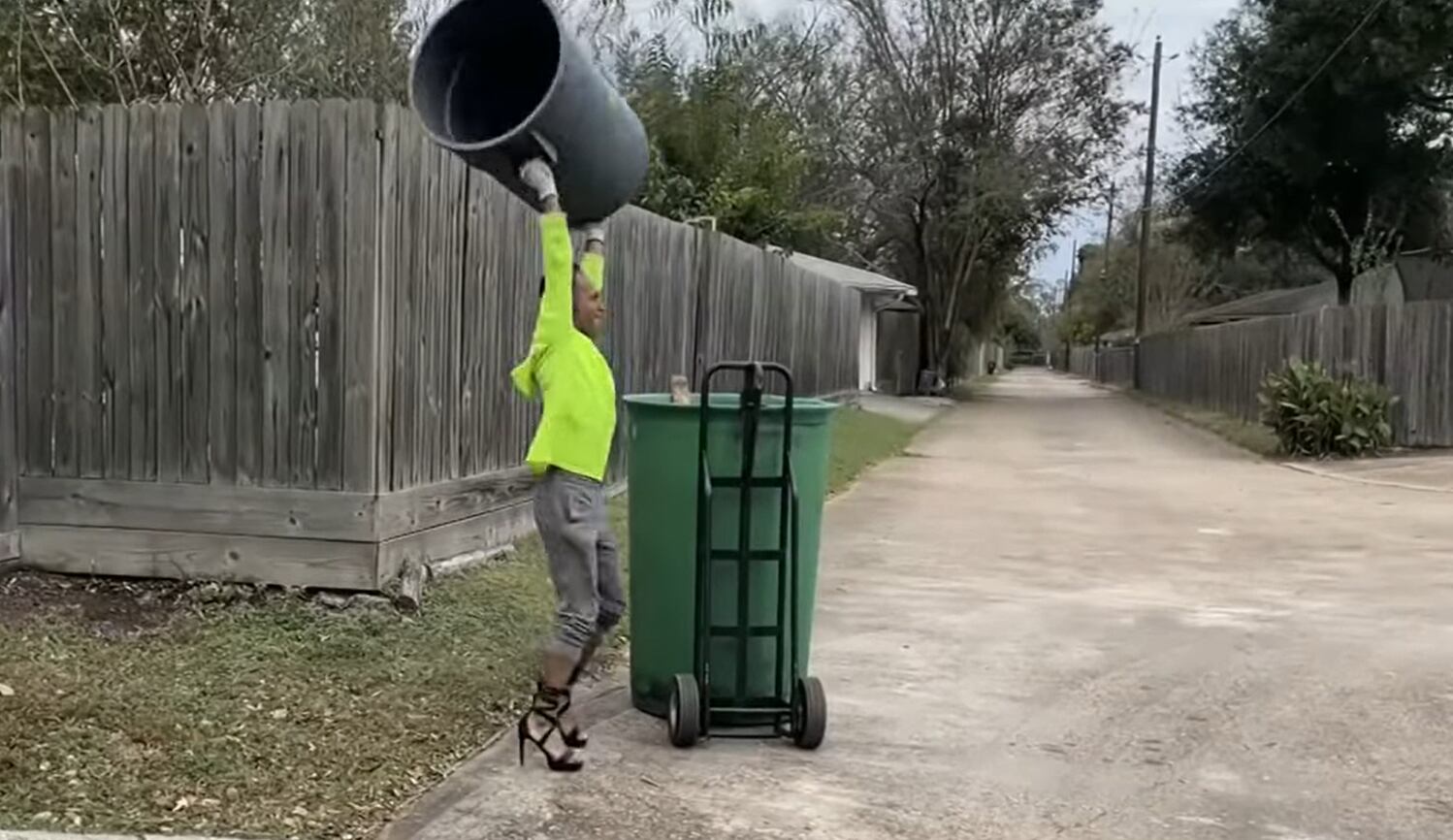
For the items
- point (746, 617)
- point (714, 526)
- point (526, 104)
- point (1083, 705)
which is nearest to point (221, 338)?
point (526, 104)

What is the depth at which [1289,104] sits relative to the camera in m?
35.2

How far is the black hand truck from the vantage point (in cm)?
520

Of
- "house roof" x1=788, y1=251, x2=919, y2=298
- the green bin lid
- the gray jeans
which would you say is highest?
"house roof" x1=788, y1=251, x2=919, y2=298

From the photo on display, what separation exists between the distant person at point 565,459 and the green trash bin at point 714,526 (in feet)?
1.12

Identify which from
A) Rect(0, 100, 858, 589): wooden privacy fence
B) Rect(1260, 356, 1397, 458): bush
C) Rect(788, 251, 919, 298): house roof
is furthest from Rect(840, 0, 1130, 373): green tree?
Rect(0, 100, 858, 589): wooden privacy fence

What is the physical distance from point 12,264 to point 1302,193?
38634 millimetres

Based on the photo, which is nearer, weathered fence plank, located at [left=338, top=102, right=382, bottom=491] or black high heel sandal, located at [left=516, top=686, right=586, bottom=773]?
black high heel sandal, located at [left=516, top=686, right=586, bottom=773]

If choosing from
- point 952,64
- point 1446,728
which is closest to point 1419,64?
point 952,64

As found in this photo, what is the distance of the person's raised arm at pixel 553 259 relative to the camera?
479 cm

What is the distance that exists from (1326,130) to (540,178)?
35229mm

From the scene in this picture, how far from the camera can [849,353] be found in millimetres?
26828

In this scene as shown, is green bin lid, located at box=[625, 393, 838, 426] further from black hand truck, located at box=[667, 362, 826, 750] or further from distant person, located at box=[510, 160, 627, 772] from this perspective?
distant person, located at box=[510, 160, 627, 772]

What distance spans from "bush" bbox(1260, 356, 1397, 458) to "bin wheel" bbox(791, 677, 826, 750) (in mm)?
14870

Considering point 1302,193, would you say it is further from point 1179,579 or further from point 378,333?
point 378,333
